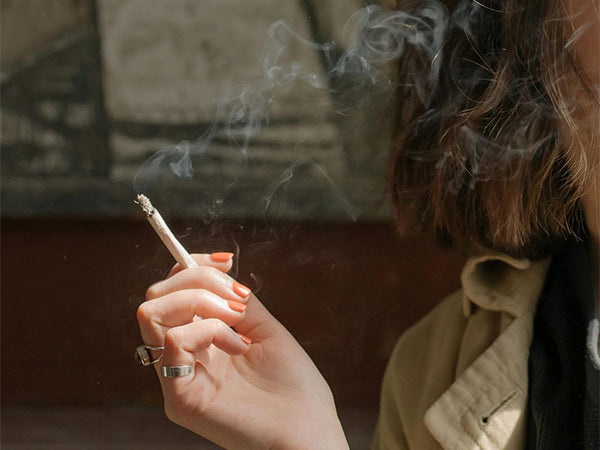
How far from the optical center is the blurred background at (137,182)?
28.2 inches

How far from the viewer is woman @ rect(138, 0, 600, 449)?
2.02 ft

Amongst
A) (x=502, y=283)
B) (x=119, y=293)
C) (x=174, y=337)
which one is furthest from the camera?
(x=502, y=283)

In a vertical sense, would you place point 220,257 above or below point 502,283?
above

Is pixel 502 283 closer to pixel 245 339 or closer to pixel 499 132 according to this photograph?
pixel 499 132

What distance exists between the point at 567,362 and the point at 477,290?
12 cm

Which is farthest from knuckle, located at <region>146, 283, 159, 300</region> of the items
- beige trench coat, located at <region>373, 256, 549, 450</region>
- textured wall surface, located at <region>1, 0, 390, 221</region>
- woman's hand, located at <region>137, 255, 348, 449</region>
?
beige trench coat, located at <region>373, 256, 549, 450</region>

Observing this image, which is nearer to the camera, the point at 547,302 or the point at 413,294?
the point at 547,302

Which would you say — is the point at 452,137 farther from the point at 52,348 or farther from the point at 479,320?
the point at 52,348

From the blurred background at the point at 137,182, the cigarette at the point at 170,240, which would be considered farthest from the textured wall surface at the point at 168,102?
the cigarette at the point at 170,240

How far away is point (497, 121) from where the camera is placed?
730 mm

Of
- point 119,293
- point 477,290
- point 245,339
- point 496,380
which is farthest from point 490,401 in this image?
point 119,293

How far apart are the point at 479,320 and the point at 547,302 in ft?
0.24

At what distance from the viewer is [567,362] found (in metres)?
0.72

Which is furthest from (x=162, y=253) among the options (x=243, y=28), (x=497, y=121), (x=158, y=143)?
(x=497, y=121)
